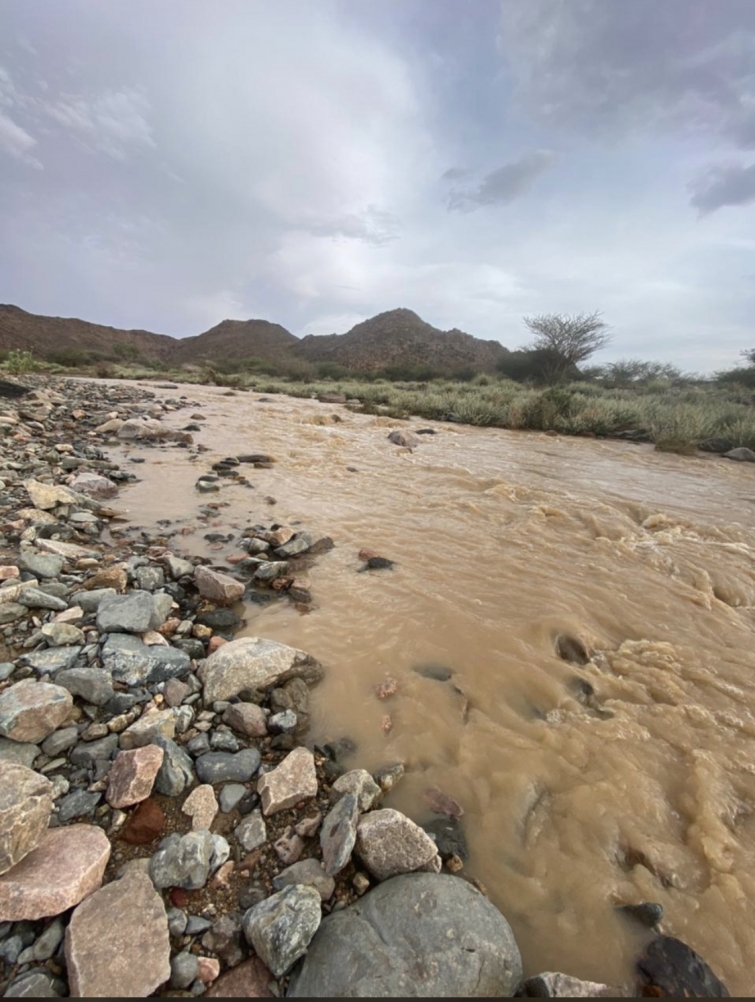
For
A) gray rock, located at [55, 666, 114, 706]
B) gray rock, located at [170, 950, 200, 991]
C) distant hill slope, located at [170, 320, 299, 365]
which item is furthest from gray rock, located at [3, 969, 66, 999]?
distant hill slope, located at [170, 320, 299, 365]

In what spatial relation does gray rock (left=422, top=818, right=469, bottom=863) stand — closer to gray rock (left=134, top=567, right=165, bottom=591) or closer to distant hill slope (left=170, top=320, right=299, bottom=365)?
gray rock (left=134, top=567, right=165, bottom=591)

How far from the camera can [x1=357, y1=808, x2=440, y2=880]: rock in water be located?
4.39ft

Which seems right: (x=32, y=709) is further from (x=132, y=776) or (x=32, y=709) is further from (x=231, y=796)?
(x=231, y=796)

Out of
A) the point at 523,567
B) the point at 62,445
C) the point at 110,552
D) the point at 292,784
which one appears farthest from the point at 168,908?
the point at 62,445

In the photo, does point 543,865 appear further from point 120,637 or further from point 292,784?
point 120,637

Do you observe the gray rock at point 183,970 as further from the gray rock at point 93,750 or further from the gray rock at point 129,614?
the gray rock at point 129,614

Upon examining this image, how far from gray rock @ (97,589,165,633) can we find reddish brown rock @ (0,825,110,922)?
1014mm

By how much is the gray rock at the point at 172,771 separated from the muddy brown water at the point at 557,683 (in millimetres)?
578

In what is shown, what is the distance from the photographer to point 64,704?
64.4 inches

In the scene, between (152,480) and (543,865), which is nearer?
(543,865)

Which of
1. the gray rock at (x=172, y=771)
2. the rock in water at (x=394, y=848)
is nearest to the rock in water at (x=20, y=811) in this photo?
the gray rock at (x=172, y=771)

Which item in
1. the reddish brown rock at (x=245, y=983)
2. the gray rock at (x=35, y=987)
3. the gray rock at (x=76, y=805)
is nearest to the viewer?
the gray rock at (x=35, y=987)

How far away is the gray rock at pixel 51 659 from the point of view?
1861 millimetres

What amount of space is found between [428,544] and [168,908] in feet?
10.1
